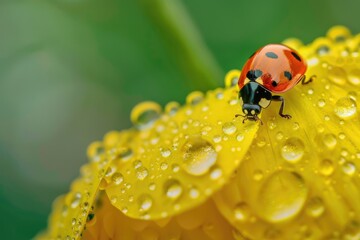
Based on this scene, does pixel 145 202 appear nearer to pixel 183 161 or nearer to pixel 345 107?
pixel 183 161

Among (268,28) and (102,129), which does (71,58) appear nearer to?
(102,129)

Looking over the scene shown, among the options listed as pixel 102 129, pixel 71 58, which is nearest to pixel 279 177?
pixel 71 58

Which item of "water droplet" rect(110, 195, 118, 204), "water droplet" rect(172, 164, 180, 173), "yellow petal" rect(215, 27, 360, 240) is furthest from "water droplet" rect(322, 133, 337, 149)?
"water droplet" rect(110, 195, 118, 204)

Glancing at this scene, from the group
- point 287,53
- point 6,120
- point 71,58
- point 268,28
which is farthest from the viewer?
point 6,120

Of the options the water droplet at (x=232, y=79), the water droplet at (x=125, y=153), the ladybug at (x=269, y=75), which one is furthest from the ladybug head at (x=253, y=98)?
the water droplet at (x=125, y=153)

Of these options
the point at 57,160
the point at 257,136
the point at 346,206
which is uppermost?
the point at 57,160

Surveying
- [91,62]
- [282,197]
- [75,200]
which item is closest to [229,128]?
[282,197]

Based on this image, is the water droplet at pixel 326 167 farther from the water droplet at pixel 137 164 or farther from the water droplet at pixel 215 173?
the water droplet at pixel 137 164
